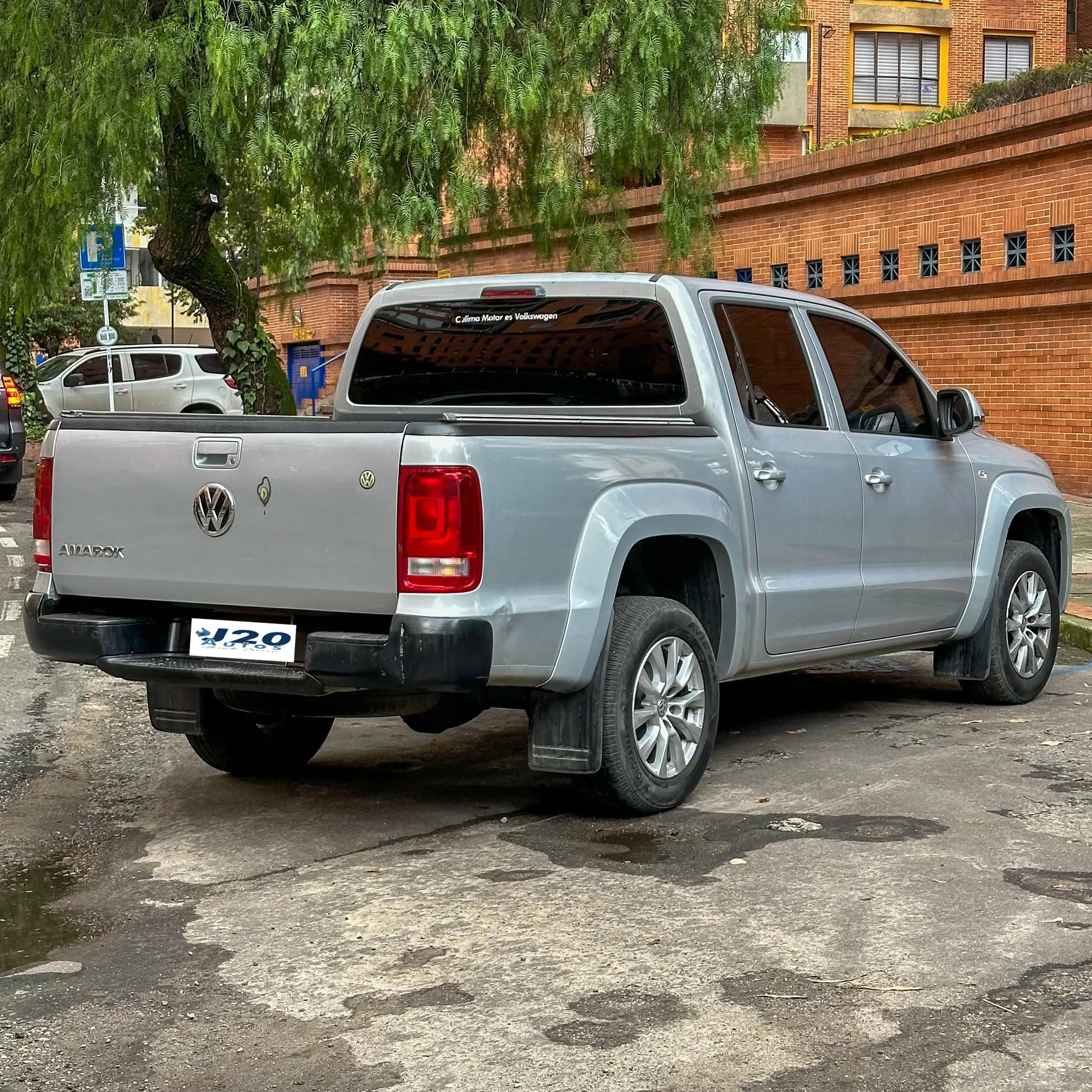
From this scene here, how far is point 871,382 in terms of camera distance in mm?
7676

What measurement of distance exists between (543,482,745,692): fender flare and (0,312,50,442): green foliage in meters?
24.7

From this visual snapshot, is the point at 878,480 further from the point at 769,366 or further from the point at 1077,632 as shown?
the point at 1077,632

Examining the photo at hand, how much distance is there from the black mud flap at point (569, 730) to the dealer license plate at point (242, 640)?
85cm

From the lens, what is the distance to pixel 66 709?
8.63 meters

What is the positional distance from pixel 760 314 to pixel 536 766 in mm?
2219

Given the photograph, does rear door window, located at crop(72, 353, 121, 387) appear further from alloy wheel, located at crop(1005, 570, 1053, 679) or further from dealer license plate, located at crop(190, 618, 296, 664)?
dealer license plate, located at crop(190, 618, 296, 664)

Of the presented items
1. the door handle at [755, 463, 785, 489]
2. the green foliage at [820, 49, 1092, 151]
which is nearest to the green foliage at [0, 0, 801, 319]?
the green foliage at [820, 49, 1092, 151]

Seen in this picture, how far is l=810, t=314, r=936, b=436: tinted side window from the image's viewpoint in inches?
293

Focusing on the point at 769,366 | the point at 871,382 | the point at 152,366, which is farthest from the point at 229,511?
the point at 152,366

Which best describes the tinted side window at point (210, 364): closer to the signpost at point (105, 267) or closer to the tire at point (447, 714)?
the signpost at point (105, 267)

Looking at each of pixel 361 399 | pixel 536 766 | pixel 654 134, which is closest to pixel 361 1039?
pixel 536 766

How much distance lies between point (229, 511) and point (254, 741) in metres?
1.57

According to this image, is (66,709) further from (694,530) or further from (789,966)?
(789,966)

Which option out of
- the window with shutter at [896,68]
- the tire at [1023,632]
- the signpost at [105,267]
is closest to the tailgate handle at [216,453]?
the tire at [1023,632]
